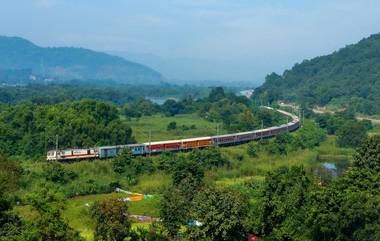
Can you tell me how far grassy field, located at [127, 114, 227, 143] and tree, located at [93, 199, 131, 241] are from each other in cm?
3154

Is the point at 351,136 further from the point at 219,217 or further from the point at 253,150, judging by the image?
the point at 219,217

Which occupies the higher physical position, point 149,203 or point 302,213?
point 302,213

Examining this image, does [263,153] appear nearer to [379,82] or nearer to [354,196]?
[354,196]

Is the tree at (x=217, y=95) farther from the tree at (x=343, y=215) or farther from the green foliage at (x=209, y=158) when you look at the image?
the tree at (x=343, y=215)

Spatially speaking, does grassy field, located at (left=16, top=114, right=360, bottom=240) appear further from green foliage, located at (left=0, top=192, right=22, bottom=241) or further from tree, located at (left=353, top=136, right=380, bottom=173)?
tree, located at (left=353, top=136, right=380, bottom=173)

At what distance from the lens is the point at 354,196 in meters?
21.9

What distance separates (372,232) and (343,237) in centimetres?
114

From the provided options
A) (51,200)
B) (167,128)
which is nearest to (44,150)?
(167,128)

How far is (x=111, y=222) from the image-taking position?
21672mm

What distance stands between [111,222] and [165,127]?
45114mm

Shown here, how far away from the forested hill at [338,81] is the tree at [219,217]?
72.1 metres

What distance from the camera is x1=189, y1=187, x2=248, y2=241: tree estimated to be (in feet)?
74.1

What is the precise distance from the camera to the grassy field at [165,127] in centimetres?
5860

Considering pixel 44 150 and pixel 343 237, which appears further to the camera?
pixel 44 150
